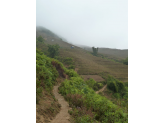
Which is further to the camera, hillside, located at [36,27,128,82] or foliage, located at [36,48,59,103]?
hillside, located at [36,27,128,82]

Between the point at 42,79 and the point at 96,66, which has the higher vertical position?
the point at 42,79

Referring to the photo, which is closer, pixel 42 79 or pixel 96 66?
pixel 42 79

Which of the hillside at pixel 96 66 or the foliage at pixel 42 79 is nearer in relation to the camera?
the foliage at pixel 42 79
